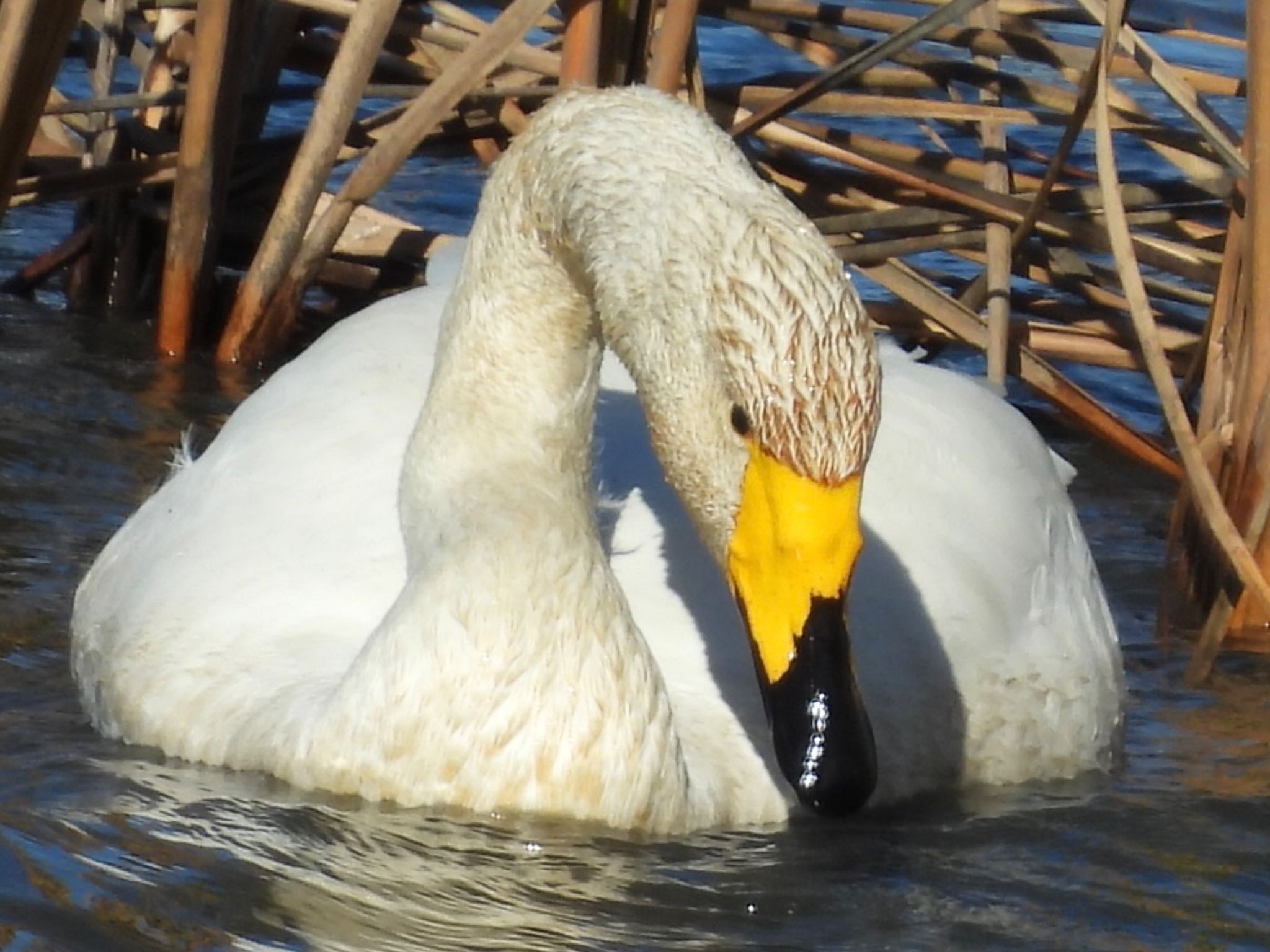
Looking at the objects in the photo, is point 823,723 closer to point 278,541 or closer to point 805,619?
point 805,619

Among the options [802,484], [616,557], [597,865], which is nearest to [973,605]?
[616,557]

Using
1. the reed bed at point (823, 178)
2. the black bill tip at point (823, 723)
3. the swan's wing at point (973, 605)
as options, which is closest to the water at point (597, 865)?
the swan's wing at point (973, 605)

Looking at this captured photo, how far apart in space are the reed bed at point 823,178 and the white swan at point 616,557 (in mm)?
770

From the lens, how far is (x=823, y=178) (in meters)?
7.96

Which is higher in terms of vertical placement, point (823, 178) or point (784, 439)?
point (823, 178)

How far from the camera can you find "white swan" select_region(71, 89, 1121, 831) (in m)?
3.80

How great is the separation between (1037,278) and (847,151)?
2.57ft

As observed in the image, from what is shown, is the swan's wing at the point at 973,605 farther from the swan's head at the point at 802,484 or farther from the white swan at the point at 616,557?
the swan's head at the point at 802,484

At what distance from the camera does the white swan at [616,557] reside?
12.5 ft

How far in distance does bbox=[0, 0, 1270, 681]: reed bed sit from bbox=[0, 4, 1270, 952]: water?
104cm

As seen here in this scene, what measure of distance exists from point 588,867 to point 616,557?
874mm

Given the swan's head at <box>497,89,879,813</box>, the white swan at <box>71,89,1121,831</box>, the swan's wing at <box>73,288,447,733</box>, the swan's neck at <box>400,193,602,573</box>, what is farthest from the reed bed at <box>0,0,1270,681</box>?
the swan's head at <box>497,89,879,813</box>

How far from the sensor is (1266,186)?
5.54 metres

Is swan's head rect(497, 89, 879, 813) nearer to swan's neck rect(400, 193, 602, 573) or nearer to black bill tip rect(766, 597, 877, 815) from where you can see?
black bill tip rect(766, 597, 877, 815)
